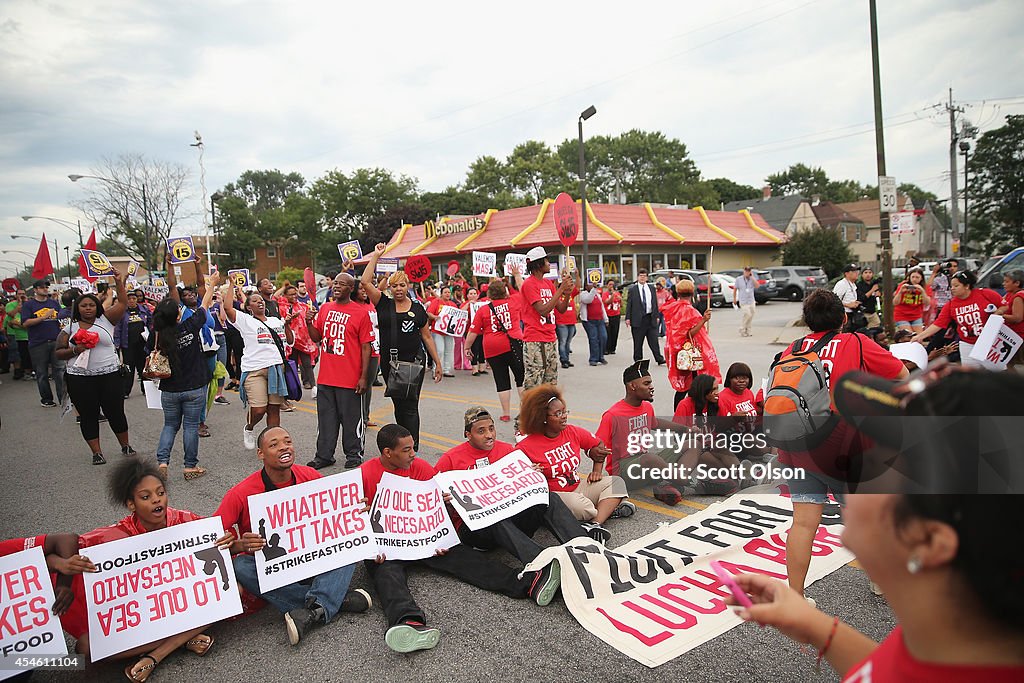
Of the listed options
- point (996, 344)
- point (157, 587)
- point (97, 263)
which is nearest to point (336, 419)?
point (157, 587)

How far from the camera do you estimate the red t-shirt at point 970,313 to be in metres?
7.99

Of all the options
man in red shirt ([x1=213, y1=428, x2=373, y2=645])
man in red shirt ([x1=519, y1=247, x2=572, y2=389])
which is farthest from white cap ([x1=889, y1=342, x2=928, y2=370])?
man in red shirt ([x1=213, y1=428, x2=373, y2=645])

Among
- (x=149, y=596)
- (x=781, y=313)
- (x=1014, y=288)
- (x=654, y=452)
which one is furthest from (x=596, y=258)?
(x=149, y=596)

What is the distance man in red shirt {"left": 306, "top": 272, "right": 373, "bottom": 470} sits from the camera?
22.0 feet

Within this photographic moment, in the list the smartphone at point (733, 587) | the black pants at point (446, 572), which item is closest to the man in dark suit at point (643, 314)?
the black pants at point (446, 572)

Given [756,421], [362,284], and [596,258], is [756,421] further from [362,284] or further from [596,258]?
[596,258]

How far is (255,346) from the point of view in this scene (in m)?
7.57

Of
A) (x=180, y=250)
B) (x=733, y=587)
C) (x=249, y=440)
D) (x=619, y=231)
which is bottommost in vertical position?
(x=249, y=440)

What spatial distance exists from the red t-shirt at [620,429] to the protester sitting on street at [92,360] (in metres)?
5.68

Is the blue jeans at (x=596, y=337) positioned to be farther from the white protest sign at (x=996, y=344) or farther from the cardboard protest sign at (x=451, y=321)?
the white protest sign at (x=996, y=344)

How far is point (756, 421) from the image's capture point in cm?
603

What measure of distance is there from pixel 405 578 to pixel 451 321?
30.4 ft

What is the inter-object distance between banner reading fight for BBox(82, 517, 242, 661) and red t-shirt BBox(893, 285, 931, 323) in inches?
476

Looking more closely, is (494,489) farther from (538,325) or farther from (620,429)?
(538,325)
